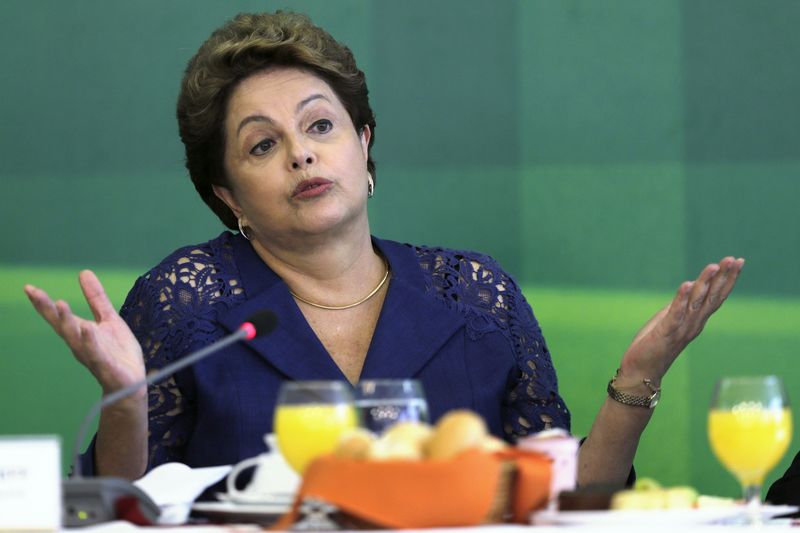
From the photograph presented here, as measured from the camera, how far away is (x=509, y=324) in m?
2.50

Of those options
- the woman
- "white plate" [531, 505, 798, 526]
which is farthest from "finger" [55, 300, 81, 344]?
"white plate" [531, 505, 798, 526]

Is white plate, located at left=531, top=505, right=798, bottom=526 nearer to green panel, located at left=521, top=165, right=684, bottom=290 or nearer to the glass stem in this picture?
the glass stem

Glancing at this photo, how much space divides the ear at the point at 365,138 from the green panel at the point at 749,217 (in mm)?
1023

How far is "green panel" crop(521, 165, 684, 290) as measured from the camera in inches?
133

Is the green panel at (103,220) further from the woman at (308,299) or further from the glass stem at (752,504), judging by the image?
the glass stem at (752,504)

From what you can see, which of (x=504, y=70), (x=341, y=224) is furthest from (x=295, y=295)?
(x=504, y=70)

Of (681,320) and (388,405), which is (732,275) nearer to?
(681,320)

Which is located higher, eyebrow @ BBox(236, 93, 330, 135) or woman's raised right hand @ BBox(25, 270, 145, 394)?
A: eyebrow @ BBox(236, 93, 330, 135)

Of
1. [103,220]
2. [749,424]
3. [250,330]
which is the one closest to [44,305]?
[250,330]

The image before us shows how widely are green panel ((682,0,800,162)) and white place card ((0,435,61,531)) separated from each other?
2.42 meters

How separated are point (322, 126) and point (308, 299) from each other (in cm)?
34

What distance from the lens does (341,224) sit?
2.45 m

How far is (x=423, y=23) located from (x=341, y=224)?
3.95ft

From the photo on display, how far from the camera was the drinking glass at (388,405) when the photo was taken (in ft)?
4.44
